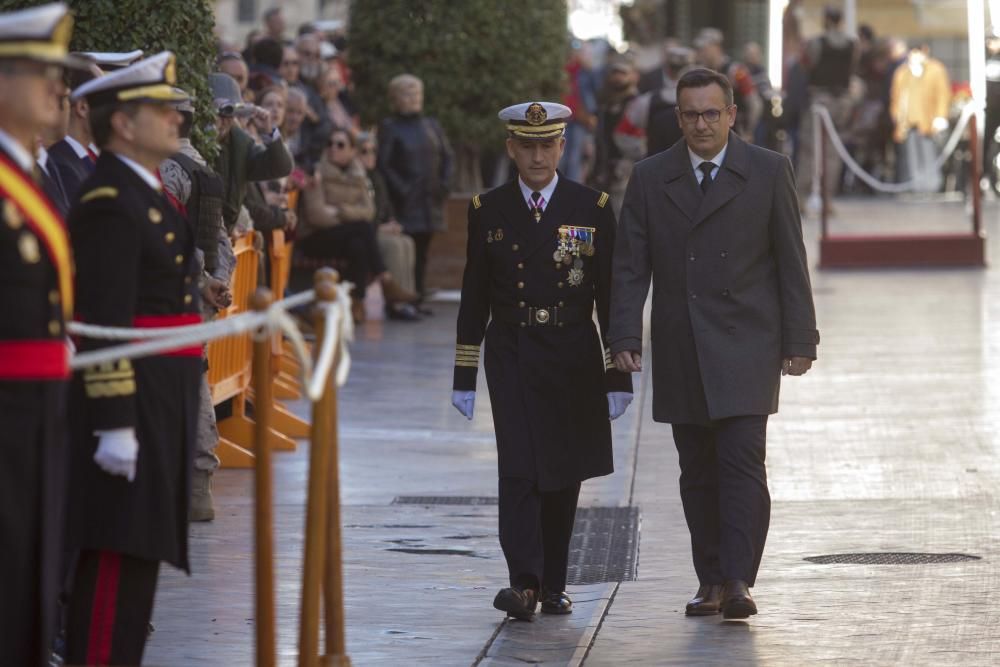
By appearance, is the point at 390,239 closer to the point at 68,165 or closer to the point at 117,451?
the point at 68,165

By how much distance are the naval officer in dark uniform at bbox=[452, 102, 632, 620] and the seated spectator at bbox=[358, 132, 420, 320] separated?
29.8 ft

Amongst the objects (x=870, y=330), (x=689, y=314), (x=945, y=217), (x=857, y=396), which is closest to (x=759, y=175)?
(x=689, y=314)

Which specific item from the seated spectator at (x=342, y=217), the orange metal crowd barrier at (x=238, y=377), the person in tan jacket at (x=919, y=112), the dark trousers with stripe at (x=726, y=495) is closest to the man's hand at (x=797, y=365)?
the dark trousers with stripe at (x=726, y=495)

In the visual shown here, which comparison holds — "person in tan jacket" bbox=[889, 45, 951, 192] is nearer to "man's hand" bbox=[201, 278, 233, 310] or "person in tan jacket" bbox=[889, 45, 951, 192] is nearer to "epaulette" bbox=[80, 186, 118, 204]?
"man's hand" bbox=[201, 278, 233, 310]

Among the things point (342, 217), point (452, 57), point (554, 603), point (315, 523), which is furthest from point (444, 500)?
point (452, 57)

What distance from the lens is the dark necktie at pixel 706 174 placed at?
25.1 ft

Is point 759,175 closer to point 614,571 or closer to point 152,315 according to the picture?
point 614,571

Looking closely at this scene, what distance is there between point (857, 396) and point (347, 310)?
7.85 m

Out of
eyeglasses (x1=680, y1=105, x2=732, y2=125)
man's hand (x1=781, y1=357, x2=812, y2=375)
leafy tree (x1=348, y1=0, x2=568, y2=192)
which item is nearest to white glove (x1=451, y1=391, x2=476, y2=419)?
man's hand (x1=781, y1=357, x2=812, y2=375)

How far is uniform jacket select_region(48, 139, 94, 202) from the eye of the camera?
7180 mm

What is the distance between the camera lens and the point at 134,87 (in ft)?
18.8

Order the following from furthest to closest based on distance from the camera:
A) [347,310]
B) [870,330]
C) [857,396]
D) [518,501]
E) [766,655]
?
[870,330], [857,396], [518,501], [766,655], [347,310]

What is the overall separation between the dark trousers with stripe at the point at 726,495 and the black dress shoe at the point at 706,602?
32 mm

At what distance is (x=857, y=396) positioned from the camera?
13.0 metres
